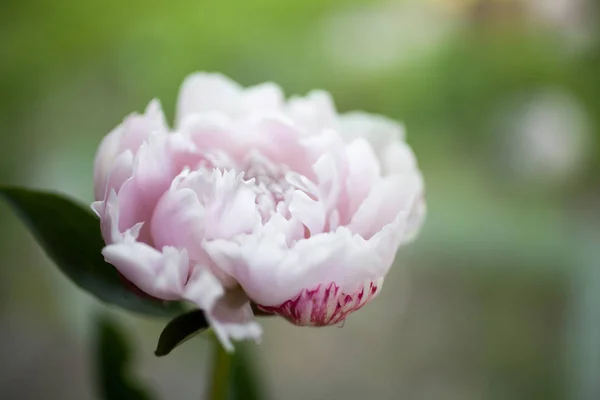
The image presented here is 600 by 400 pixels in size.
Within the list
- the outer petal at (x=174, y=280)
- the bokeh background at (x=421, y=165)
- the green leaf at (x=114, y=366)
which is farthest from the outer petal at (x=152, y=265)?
the bokeh background at (x=421, y=165)

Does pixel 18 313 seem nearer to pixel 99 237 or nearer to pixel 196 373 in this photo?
pixel 196 373

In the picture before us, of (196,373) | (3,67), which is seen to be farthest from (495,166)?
(3,67)

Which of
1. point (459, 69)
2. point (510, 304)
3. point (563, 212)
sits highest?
point (459, 69)

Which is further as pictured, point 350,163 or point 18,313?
point 18,313

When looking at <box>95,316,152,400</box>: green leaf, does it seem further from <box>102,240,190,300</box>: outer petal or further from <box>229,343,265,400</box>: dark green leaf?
<box>102,240,190,300</box>: outer petal

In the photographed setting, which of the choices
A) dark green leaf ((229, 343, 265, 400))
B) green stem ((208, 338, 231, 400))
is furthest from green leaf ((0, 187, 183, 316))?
dark green leaf ((229, 343, 265, 400))

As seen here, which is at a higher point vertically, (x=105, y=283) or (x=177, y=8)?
(x=177, y=8)
